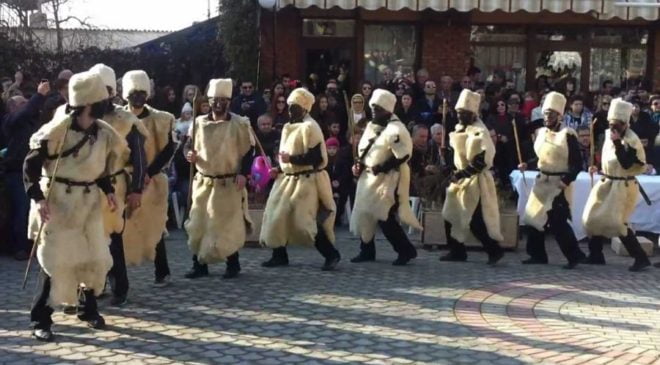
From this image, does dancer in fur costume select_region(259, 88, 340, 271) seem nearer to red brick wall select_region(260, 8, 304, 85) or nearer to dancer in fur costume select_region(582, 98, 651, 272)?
dancer in fur costume select_region(582, 98, 651, 272)

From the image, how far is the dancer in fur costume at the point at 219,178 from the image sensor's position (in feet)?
27.5

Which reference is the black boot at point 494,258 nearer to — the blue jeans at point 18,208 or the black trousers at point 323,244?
the black trousers at point 323,244

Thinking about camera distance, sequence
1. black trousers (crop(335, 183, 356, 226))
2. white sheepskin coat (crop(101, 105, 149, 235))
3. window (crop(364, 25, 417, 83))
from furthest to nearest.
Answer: window (crop(364, 25, 417, 83)) < black trousers (crop(335, 183, 356, 226)) < white sheepskin coat (crop(101, 105, 149, 235))

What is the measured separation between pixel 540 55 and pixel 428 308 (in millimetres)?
10350

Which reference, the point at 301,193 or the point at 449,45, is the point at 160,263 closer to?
the point at 301,193

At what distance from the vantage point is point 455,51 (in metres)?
16.4

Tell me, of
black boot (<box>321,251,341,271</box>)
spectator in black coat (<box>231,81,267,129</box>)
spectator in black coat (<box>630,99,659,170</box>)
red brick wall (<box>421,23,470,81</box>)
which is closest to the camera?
black boot (<box>321,251,341,271</box>)

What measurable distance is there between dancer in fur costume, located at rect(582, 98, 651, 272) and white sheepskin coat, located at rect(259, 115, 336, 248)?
2.88m

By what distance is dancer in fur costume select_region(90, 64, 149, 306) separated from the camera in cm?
723

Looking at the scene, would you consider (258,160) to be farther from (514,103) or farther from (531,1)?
(531,1)

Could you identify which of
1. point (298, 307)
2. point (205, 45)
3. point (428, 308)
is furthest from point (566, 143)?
point (205, 45)

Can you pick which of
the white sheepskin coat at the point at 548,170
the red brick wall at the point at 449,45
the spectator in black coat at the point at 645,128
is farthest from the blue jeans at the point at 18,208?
the red brick wall at the point at 449,45

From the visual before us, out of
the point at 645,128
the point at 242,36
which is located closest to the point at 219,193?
the point at 645,128

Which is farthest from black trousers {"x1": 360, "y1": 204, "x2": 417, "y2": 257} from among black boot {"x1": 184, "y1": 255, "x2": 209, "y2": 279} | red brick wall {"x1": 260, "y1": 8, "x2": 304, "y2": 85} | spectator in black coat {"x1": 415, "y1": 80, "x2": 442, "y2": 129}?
red brick wall {"x1": 260, "y1": 8, "x2": 304, "y2": 85}
